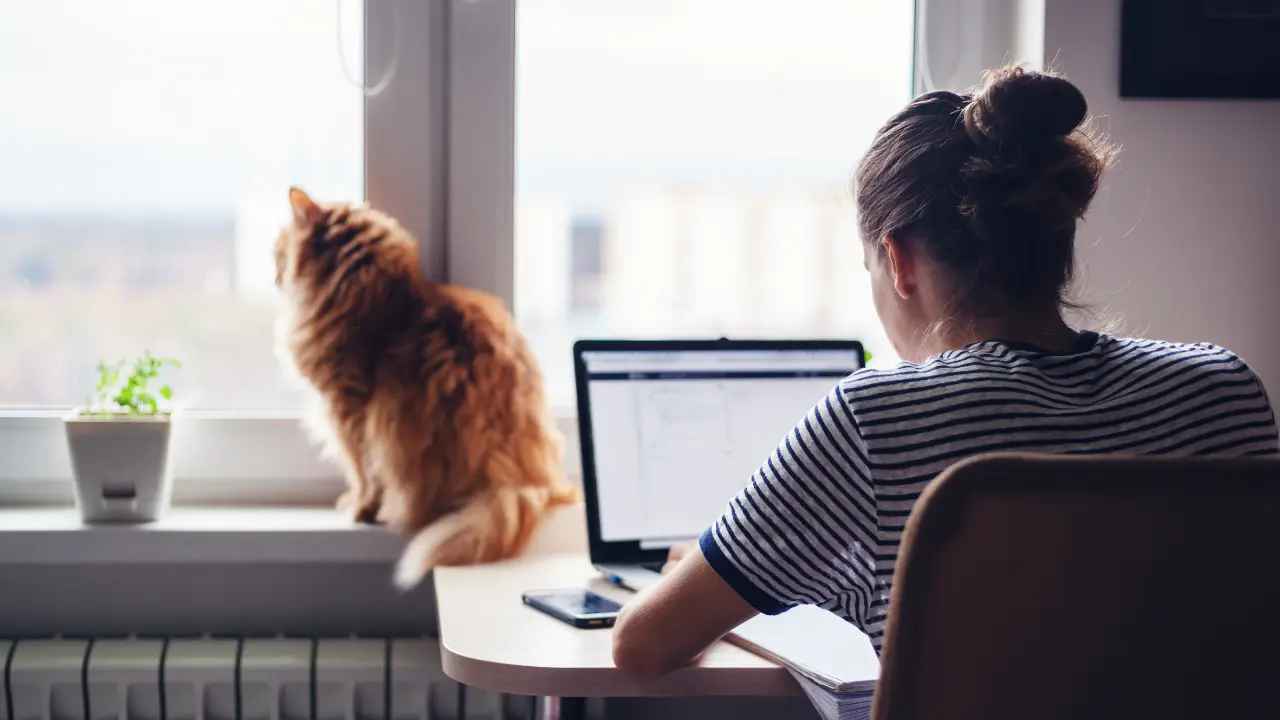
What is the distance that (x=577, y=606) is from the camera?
1.15 m

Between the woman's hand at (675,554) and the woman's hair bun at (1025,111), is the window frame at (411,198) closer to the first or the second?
the woman's hand at (675,554)

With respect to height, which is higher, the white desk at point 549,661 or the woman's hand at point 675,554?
the woman's hand at point 675,554

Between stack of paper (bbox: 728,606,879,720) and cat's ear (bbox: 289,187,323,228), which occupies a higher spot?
cat's ear (bbox: 289,187,323,228)

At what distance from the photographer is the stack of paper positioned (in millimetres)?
909

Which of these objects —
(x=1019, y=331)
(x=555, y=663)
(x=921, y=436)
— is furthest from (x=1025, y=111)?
(x=555, y=663)

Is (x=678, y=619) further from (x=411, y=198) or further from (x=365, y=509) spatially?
(x=411, y=198)

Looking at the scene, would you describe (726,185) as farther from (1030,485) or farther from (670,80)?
(1030,485)

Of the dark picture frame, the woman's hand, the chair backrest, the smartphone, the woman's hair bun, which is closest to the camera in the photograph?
the chair backrest

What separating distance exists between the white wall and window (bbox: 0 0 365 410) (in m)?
1.05

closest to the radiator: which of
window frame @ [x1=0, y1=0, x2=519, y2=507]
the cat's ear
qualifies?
window frame @ [x1=0, y1=0, x2=519, y2=507]

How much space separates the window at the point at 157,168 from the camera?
154 centimetres

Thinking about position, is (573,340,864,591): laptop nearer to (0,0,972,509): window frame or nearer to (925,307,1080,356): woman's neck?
(0,0,972,509): window frame

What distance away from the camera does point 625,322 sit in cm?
165

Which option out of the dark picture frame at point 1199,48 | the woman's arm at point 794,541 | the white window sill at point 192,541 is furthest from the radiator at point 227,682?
the dark picture frame at point 1199,48
